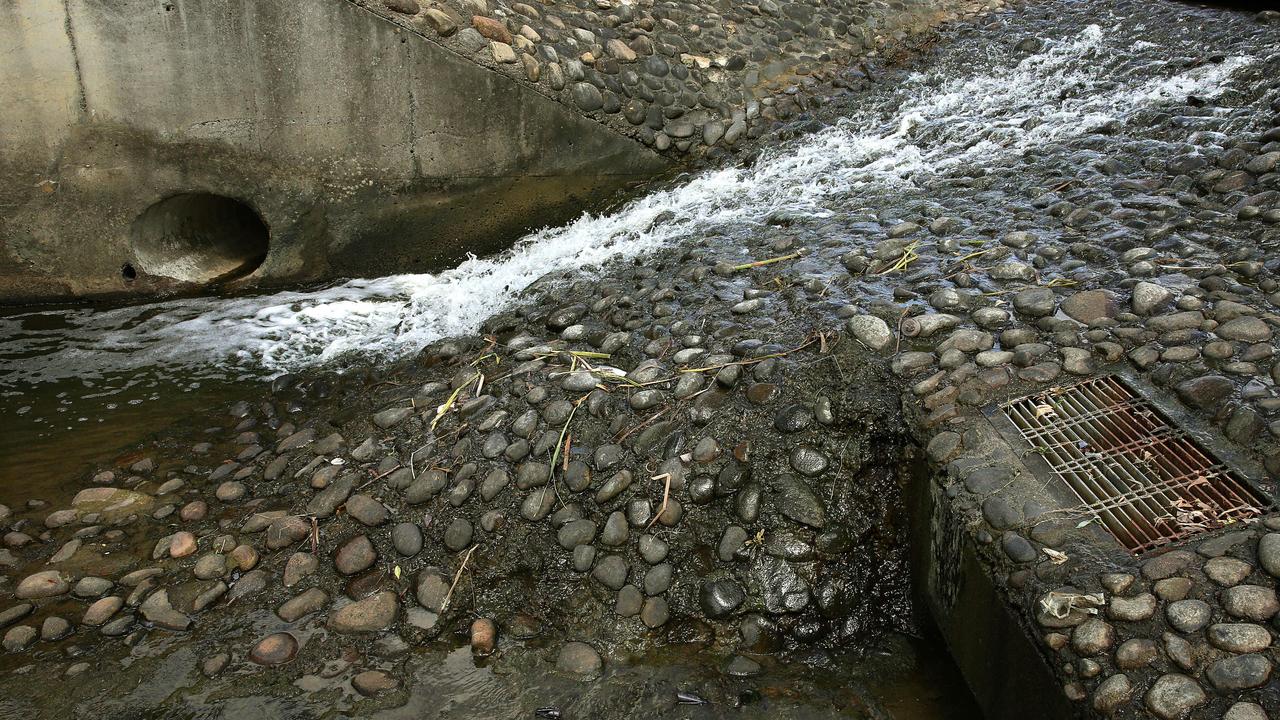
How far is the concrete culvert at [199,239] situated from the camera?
5695 millimetres

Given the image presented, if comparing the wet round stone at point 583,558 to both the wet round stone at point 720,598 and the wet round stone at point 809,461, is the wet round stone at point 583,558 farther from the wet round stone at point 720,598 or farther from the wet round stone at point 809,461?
the wet round stone at point 809,461

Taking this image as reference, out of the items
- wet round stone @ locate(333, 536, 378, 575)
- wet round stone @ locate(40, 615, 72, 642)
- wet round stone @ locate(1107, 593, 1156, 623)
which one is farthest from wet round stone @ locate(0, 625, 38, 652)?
wet round stone @ locate(1107, 593, 1156, 623)

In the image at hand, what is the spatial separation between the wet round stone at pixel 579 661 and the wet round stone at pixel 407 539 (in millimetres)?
788

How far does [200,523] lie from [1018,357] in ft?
11.6

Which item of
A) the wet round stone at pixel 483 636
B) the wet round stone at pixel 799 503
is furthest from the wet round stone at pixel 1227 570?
the wet round stone at pixel 483 636

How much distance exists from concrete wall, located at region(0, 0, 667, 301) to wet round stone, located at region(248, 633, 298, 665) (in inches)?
130

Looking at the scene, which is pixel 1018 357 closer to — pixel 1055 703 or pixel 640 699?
pixel 1055 703

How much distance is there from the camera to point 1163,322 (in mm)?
3277

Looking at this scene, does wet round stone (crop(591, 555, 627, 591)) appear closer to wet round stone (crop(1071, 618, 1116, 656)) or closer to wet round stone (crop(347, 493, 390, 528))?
wet round stone (crop(347, 493, 390, 528))

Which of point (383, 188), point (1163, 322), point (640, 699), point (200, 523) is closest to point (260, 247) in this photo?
point (383, 188)

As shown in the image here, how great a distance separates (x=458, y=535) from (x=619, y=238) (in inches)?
110

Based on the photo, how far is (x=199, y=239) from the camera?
19.9 feet

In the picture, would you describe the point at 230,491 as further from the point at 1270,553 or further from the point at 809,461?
the point at 1270,553

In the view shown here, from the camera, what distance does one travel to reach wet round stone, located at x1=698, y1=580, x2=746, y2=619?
3021 millimetres
